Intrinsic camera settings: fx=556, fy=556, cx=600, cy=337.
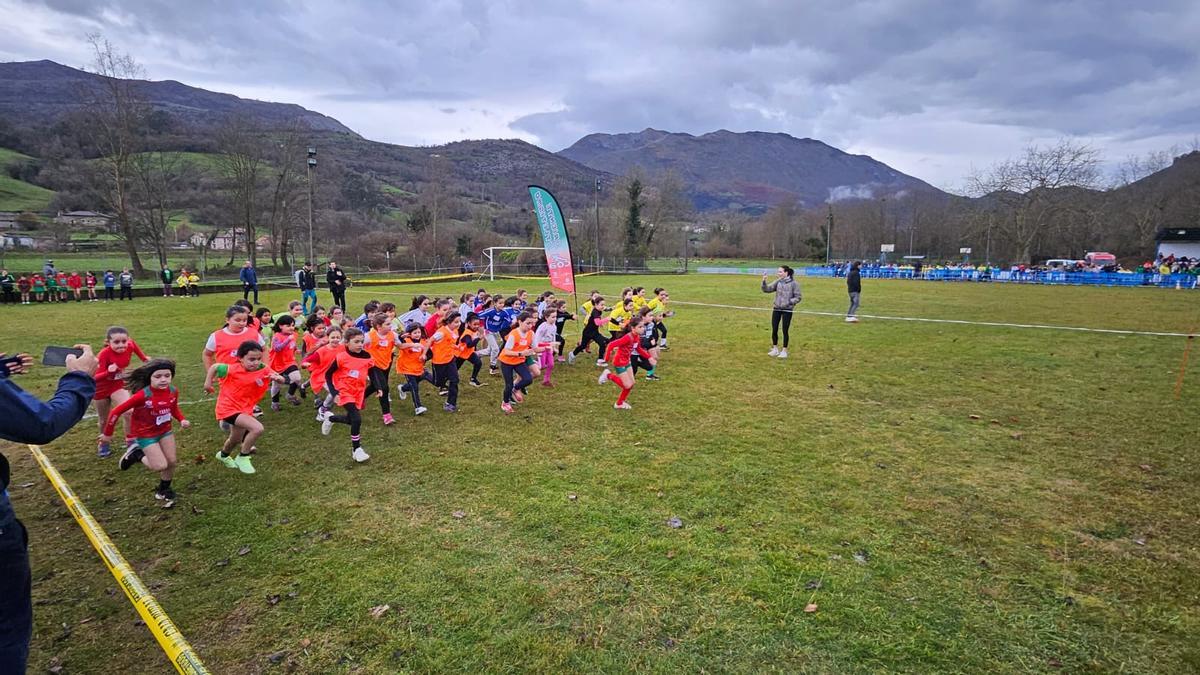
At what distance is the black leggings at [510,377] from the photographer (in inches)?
361

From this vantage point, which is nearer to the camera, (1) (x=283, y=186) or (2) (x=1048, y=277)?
(2) (x=1048, y=277)

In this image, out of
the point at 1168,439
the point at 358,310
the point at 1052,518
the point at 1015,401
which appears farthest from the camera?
the point at 358,310

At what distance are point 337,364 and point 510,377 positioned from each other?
2.66 metres

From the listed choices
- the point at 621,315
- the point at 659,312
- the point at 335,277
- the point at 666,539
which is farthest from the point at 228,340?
the point at 335,277

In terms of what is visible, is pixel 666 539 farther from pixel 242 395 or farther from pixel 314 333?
pixel 314 333

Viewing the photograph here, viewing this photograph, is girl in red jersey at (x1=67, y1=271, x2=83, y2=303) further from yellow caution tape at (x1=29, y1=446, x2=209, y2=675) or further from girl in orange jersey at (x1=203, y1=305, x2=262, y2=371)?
yellow caution tape at (x1=29, y1=446, x2=209, y2=675)

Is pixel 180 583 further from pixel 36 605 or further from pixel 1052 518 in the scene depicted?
pixel 1052 518

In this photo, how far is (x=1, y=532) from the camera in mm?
2436

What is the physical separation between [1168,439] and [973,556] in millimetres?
5317

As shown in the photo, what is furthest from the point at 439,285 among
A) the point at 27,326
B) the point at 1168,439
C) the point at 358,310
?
the point at 1168,439

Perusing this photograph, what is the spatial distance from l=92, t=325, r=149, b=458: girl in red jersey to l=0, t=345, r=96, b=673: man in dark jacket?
16.9ft

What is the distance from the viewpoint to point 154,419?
5.84m

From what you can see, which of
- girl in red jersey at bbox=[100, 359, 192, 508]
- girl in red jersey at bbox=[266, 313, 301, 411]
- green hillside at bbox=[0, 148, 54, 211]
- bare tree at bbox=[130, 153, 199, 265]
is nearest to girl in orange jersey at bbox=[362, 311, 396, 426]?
girl in red jersey at bbox=[266, 313, 301, 411]

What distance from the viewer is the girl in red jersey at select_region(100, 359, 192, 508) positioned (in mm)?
5754
